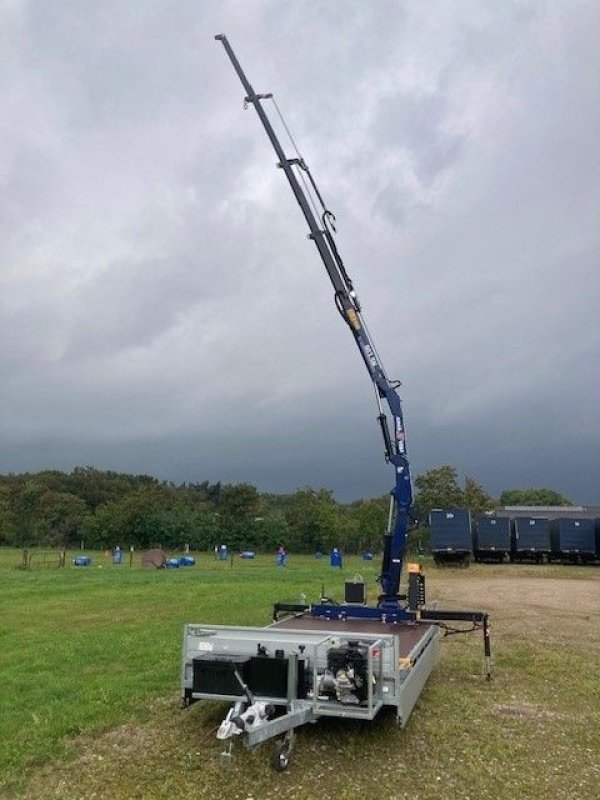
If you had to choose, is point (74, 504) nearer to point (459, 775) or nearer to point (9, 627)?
point (9, 627)

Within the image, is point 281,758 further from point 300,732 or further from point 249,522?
point 249,522

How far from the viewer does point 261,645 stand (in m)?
6.39

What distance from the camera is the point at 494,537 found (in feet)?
130

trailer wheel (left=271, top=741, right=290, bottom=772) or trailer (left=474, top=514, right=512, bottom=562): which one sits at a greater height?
trailer wheel (left=271, top=741, right=290, bottom=772)

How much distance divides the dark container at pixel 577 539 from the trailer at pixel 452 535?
563 centimetres

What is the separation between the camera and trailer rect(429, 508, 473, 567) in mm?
36875

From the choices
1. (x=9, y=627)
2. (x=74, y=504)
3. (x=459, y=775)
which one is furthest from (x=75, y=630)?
(x=74, y=504)

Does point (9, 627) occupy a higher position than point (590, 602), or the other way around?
point (9, 627)

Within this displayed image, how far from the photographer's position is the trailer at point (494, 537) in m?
39.6

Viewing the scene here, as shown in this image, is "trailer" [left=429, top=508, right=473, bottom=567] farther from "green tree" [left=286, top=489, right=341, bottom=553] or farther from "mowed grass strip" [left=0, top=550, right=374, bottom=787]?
"green tree" [left=286, top=489, right=341, bottom=553]

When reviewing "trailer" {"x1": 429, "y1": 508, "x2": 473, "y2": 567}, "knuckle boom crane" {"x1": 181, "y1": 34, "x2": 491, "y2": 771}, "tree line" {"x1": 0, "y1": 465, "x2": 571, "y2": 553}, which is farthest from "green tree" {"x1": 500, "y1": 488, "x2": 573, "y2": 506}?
"knuckle boom crane" {"x1": 181, "y1": 34, "x2": 491, "y2": 771}

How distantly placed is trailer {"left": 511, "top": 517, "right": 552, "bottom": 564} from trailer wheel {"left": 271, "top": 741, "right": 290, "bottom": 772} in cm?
3617

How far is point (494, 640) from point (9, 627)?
30.9 ft

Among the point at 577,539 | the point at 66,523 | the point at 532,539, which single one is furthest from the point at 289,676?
the point at 66,523
